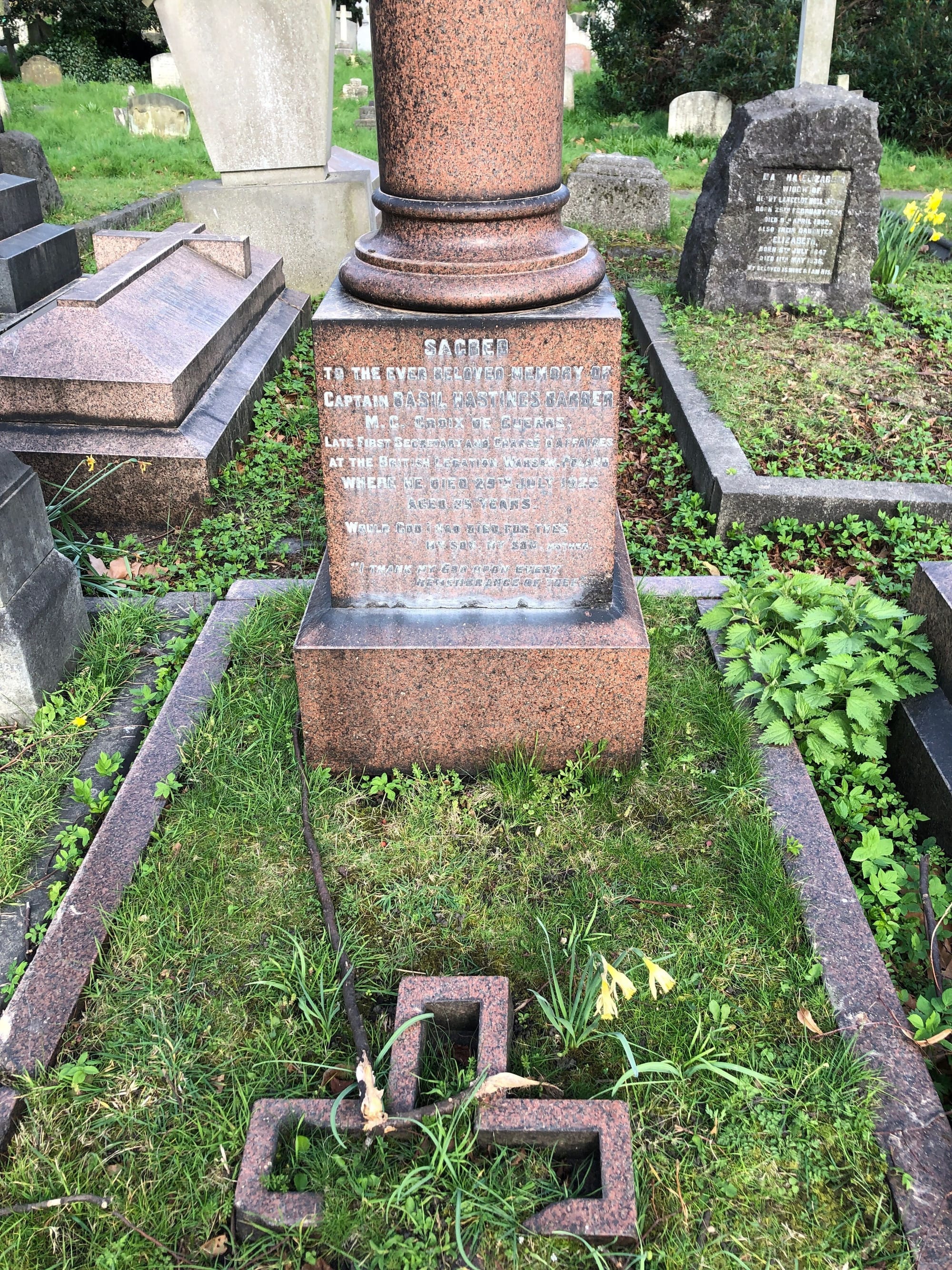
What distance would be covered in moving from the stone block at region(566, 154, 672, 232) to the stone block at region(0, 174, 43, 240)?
453 cm

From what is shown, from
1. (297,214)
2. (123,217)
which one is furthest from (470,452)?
(123,217)

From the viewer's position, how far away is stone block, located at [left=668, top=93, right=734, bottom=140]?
1305cm

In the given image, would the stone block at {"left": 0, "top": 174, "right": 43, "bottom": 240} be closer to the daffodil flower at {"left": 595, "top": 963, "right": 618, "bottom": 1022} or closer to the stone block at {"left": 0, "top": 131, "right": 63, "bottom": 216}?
the stone block at {"left": 0, "top": 131, "right": 63, "bottom": 216}

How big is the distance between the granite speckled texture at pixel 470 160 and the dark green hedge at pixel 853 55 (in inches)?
465

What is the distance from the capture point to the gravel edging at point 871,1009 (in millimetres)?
1711

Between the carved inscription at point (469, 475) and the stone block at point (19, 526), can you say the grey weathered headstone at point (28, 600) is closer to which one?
the stone block at point (19, 526)

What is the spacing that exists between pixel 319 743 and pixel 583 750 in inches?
29.5

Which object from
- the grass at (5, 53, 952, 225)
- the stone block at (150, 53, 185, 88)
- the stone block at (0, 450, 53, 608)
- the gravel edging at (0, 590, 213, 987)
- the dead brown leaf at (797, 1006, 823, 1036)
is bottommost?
the dead brown leaf at (797, 1006, 823, 1036)

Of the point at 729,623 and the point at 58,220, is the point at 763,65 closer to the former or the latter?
the point at 58,220

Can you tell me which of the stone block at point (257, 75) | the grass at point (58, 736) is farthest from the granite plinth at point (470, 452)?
the stone block at point (257, 75)

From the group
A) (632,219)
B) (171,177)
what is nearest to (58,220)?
(171,177)

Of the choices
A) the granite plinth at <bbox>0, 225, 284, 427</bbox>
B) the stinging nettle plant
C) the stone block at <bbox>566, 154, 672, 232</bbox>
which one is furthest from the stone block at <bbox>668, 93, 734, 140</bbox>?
the stinging nettle plant

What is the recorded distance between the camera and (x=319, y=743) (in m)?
2.71

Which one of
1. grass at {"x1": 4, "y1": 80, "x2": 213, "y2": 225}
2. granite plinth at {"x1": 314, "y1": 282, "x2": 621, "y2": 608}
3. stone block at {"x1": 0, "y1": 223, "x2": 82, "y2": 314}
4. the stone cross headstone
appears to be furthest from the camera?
grass at {"x1": 4, "y1": 80, "x2": 213, "y2": 225}
